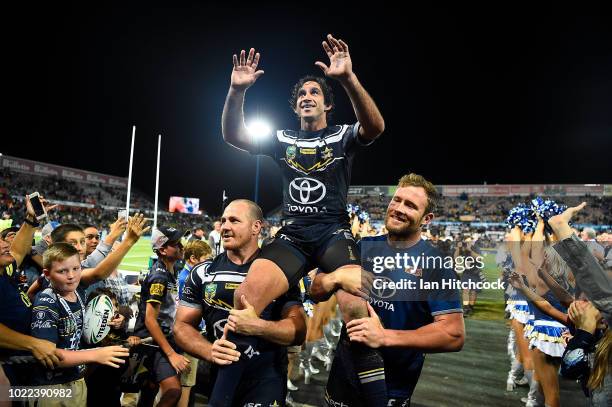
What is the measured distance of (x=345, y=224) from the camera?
3291mm

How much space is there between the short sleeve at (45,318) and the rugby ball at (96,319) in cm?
46

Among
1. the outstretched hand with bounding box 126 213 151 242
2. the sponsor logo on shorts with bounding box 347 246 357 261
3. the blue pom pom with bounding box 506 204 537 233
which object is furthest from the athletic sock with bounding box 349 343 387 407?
the blue pom pom with bounding box 506 204 537 233

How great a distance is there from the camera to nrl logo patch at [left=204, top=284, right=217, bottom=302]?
3061 mm

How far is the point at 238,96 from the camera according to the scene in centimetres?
338

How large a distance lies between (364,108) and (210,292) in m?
1.77

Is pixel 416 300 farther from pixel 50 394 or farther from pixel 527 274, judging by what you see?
pixel 50 394

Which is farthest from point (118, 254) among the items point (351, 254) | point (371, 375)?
point (371, 375)

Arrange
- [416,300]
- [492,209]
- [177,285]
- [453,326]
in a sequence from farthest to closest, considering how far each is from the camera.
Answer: [492,209] < [177,285] < [416,300] < [453,326]

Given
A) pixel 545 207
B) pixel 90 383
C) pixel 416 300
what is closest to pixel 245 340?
pixel 416 300

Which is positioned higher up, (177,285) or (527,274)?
(527,274)

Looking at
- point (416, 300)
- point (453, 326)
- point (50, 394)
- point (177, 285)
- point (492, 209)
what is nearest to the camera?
point (453, 326)

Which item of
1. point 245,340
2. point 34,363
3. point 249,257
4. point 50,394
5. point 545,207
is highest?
point 545,207

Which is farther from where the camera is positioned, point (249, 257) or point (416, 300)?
point (249, 257)

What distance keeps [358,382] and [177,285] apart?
10.0 ft
